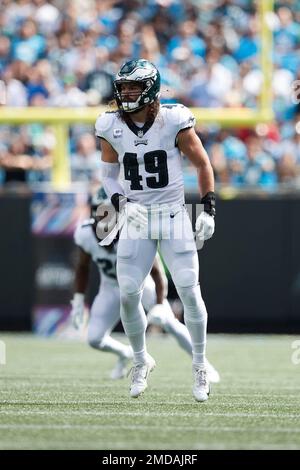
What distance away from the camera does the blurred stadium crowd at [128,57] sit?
10719 mm

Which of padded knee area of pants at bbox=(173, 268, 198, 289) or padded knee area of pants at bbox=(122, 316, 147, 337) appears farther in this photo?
padded knee area of pants at bbox=(122, 316, 147, 337)

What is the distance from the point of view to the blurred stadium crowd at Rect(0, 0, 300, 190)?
35.2ft

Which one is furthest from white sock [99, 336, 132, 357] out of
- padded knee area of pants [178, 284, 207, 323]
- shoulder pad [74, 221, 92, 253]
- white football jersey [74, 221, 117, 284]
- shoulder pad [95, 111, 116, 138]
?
shoulder pad [95, 111, 116, 138]

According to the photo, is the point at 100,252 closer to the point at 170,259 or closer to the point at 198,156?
the point at 170,259

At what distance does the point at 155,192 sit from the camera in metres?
5.57

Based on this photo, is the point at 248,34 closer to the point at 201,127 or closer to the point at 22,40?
the point at 201,127

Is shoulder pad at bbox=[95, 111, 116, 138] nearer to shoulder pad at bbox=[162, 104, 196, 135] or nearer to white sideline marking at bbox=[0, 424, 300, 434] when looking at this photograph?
shoulder pad at bbox=[162, 104, 196, 135]

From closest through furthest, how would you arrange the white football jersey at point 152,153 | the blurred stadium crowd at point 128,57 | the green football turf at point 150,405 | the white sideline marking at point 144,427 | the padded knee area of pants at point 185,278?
the green football turf at point 150,405 → the white sideline marking at point 144,427 → the padded knee area of pants at point 185,278 → the white football jersey at point 152,153 → the blurred stadium crowd at point 128,57

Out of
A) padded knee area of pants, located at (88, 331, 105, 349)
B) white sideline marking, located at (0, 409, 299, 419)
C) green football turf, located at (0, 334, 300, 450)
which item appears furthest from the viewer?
padded knee area of pants, located at (88, 331, 105, 349)

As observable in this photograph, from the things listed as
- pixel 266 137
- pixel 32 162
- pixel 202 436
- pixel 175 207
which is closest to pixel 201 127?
pixel 266 137

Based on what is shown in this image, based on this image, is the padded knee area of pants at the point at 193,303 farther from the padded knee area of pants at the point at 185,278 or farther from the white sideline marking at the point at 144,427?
the white sideline marking at the point at 144,427

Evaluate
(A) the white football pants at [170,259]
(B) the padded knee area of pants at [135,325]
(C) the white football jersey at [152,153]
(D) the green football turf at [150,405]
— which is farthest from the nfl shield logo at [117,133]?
(D) the green football turf at [150,405]

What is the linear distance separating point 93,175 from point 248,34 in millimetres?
1932

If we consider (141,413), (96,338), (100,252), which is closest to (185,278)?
(141,413)
